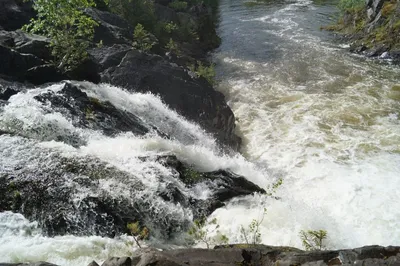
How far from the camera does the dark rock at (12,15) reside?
61.8ft

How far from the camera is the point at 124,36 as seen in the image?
2255cm

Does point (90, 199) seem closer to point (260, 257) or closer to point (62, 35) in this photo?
point (260, 257)

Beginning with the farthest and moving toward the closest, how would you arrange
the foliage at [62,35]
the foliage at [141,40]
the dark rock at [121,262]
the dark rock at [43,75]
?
1. the foliage at [141,40]
2. the foliage at [62,35]
3. the dark rock at [43,75]
4. the dark rock at [121,262]

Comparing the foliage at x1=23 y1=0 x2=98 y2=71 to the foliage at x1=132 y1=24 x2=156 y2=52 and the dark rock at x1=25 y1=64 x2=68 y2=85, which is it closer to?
the dark rock at x1=25 y1=64 x2=68 y2=85

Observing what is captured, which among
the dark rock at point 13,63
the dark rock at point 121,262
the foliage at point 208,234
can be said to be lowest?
the foliage at point 208,234

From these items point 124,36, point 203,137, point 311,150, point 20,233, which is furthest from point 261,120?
point 20,233

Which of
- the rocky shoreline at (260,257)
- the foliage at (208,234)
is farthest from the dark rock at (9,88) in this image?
the foliage at (208,234)

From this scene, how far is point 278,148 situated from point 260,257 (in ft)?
35.4

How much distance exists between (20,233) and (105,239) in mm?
1862

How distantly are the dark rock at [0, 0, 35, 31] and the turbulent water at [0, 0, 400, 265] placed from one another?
9.18 m

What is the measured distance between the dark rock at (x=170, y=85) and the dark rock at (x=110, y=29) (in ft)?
10.0

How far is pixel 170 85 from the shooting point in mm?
16875

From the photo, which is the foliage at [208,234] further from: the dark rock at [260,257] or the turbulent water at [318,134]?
the dark rock at [260,257]

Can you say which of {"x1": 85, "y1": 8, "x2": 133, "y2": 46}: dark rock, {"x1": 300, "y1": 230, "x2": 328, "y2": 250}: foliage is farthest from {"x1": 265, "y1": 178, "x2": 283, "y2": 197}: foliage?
{"x1": 85, "y1": 8, "x2": 133, "y2": 46}: dark rock
